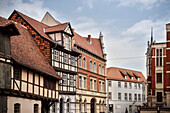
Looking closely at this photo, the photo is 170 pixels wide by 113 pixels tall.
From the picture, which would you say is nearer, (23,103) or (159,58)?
(23,103)

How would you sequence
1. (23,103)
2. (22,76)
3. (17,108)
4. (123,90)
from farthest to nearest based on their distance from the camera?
(123,90) < (23,103) < (22,76) < (17,108)

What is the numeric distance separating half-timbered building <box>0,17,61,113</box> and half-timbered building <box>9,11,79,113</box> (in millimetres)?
861

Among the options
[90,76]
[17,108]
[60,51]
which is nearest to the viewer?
[17,108]

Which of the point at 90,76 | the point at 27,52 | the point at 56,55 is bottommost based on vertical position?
the point at 90,76

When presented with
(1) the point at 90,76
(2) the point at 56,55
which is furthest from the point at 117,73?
(2) the point at 56,55

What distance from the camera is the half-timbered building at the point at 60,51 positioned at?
3016 centimetres

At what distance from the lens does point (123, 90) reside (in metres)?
68.0

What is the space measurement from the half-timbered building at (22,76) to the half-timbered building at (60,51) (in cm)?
86

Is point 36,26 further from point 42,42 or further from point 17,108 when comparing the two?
point 17,108

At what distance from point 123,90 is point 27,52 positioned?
46.1m

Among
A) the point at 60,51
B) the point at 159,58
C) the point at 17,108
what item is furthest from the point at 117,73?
the point at 17,108

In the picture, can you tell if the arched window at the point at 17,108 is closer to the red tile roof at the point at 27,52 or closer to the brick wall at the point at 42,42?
the red tile roof at the point at 27,52

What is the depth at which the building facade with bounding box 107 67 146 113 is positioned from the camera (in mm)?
65312

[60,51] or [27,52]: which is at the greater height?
[60,51]
